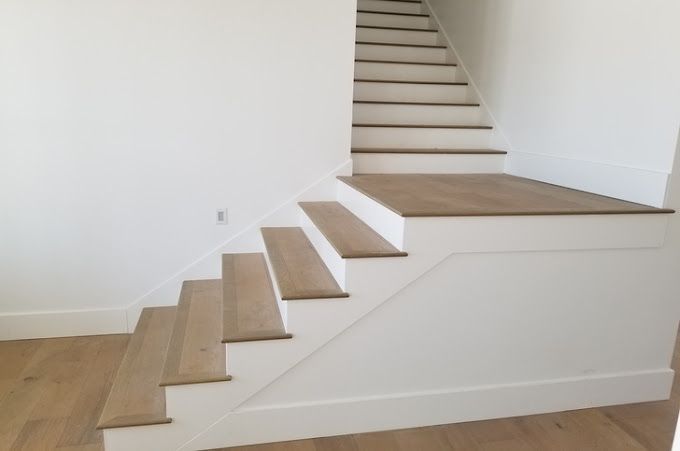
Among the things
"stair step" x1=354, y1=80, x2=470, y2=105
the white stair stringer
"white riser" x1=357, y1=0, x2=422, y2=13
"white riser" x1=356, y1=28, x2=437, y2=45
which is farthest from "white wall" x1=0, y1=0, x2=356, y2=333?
"white riser" x1=357, y1=0, x2=422, y2=13

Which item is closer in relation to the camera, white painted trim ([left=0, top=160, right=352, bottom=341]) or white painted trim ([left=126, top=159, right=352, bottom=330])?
white painted trim ([left=0, top=160, right=352, bottom=341])

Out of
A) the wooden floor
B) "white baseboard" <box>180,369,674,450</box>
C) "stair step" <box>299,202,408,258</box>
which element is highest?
"stair step" <box>299,202,408,258</box>

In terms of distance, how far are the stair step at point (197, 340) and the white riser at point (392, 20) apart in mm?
2652

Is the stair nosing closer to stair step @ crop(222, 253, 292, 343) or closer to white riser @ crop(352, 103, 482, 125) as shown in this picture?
white riser @ crop(352, 103, 482, 125)

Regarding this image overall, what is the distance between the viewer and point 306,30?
2.74 m

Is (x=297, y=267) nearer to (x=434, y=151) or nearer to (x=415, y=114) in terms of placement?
(x=434, y=151)

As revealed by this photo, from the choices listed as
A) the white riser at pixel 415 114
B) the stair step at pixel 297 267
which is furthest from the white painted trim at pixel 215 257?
the white riser at pixel 415 114

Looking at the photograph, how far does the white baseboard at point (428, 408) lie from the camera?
6.47 feet

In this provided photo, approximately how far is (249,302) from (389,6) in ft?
11.1

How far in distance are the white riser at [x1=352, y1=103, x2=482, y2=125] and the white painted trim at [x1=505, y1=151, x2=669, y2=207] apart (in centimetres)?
55

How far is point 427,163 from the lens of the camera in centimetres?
317

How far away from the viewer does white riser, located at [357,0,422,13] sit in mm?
4348

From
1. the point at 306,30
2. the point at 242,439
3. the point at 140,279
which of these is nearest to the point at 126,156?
the point at 140,279

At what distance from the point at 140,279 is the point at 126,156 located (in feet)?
2.31
